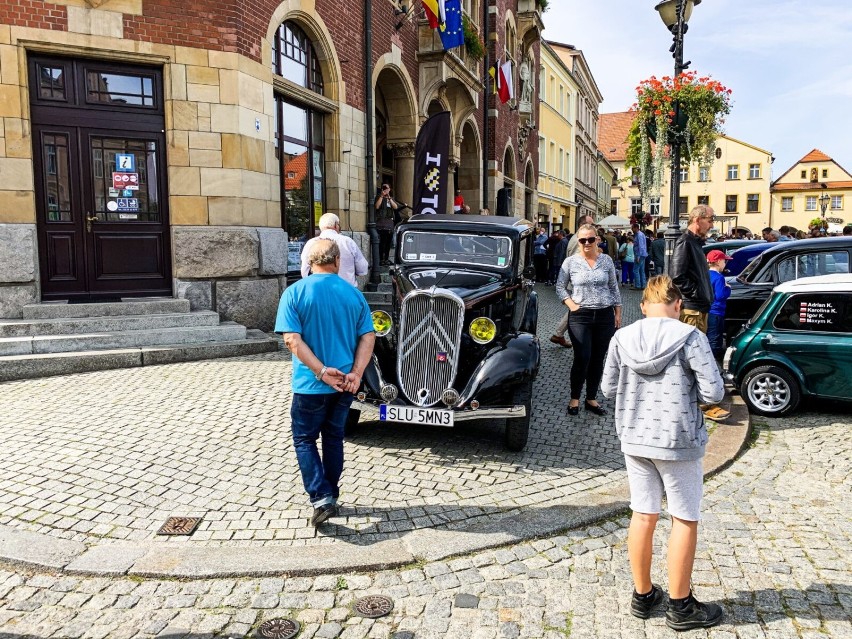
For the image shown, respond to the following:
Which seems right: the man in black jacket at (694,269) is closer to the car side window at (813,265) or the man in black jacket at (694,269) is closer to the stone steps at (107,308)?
the car side window at (813,265)

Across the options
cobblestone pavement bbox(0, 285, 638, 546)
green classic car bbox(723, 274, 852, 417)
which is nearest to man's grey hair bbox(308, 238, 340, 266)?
cobblestone pavement bbox(0, 285, 638, 546)

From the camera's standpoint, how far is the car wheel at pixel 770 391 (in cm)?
642

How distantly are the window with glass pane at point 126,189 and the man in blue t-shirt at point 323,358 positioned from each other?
6.50m

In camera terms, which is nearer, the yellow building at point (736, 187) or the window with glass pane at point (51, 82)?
the window with glass pane at point (51, 82)

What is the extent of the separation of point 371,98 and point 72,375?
27.3ft

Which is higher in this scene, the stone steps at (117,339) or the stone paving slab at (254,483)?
the stone steps at (117,339)

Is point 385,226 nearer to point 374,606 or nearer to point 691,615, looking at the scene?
point 374,606

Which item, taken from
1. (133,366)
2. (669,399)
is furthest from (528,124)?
(669,399)

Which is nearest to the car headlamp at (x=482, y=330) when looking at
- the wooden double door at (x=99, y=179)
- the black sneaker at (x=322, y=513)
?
the black sneaker at (x=322, y=513)

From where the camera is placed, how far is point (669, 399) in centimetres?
295

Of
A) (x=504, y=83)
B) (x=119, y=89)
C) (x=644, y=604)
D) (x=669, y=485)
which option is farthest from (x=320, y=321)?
(x=504, y=83)

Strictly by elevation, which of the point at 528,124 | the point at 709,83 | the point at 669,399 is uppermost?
the point at 528,124

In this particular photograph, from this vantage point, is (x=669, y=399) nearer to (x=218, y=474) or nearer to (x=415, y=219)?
(x=218, y=474)

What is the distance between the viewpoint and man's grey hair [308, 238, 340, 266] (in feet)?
12.8
